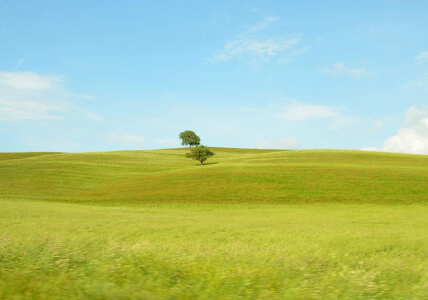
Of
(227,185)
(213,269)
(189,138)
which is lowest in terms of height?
(227,185)

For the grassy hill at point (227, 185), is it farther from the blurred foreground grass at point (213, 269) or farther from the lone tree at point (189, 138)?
the lone tree at point (189, 138)

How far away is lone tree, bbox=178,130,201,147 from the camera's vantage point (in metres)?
93.4

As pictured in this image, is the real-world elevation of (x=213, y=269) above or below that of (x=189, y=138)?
below

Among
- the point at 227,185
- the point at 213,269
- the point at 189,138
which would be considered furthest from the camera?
the point at 189,138

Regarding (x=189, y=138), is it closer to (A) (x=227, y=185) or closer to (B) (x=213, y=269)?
(A) (x=227, y=185)

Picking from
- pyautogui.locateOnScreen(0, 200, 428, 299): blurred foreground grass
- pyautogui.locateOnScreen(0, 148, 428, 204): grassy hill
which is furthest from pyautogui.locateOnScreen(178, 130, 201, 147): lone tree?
pyautogui.locateOnScreen(0, 200, 428, 299): blurred foreground grass

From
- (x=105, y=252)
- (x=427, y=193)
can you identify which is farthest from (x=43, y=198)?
(x=427, y=193)

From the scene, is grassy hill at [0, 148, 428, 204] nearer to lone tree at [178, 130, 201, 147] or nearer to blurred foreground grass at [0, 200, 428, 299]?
blurred foreground grass at [0, 200, 428, 299]

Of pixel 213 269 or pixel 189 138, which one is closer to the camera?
pixel 213 269

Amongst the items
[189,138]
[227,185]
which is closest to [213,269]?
[227,185]

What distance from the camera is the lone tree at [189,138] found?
93375mm

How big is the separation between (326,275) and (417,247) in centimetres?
475

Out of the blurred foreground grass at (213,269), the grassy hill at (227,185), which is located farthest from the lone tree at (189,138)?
the blurred foreground grass at (213,269)

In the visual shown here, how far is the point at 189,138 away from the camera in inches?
3686
